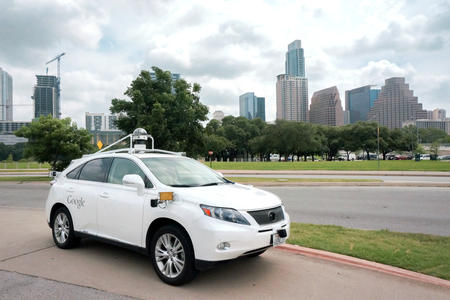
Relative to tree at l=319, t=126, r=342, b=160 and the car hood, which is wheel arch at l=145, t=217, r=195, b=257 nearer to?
the car hood

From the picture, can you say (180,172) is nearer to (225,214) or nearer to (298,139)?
(225,214)

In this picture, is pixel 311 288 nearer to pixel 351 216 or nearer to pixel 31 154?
pixel 351 216

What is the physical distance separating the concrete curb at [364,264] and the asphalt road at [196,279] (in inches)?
4.7

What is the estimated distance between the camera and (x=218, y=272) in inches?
185

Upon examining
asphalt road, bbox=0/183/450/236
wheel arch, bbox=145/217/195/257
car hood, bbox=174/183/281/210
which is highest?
car hood, bbox=174/183/281/210

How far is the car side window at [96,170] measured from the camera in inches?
216

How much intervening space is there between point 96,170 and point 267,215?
9.90 ft

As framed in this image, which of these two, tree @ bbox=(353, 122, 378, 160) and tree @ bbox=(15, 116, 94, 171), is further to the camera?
tree @ bbox=(353, 122, 378, 160)

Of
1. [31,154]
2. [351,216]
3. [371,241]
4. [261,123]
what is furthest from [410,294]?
[261,123]

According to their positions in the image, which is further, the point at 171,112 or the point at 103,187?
the point at 171,112

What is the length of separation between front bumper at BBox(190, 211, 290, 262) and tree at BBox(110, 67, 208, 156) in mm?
18319

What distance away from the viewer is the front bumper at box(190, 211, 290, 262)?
3883 mm

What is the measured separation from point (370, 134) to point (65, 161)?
80.6 metres

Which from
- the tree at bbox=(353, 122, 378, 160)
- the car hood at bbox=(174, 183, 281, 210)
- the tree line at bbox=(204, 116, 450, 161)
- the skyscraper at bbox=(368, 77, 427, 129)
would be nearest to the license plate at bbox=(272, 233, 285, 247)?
the car hood at bbox=(174, 183, 281, 210)
